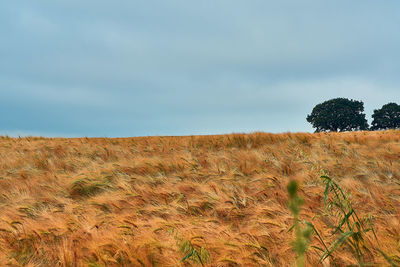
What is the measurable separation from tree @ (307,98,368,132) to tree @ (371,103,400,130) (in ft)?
9.58

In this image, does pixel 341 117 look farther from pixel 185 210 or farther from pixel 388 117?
pixel 185 210

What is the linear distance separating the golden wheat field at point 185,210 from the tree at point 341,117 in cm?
3681

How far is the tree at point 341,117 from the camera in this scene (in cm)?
4088

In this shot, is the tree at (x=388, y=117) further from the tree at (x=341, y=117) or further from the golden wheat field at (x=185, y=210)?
the golden wheat field at (x=185, y=210)

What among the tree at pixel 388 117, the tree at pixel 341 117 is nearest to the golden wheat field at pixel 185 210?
the tree at pixel 341 117

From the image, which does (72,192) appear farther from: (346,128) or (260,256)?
(346,128)

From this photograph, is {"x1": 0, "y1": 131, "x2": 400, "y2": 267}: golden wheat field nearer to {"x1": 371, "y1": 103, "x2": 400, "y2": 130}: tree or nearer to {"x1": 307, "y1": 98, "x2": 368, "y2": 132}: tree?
{"x1": 307, "y1": 98, "x2": 368, "y2": 132}: tree

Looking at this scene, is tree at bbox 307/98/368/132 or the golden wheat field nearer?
the golden wheat field

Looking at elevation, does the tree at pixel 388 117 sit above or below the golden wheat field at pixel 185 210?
above

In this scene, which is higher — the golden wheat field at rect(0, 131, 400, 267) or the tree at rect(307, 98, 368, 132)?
the tree at rect(307, 98, 368, 132)

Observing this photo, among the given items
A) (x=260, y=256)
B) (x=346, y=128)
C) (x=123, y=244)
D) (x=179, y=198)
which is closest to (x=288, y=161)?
(x=179, y=198)

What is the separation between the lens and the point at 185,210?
126 inches

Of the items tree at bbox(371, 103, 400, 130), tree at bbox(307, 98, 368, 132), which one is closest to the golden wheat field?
tree at bbox(307, 98, 368, 132)

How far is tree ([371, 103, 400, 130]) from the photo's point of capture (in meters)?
41.6
